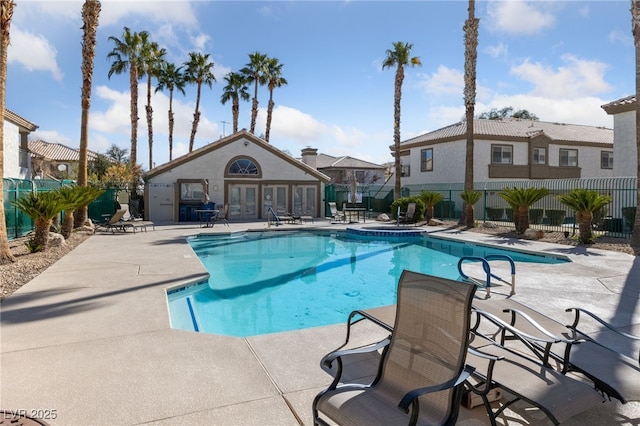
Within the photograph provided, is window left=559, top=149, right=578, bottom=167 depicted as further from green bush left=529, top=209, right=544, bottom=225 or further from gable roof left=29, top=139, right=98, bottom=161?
gable roof left=29, top=139, right=98, bottom=161

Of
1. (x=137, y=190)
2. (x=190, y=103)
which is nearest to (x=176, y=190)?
(x=137, y=190)

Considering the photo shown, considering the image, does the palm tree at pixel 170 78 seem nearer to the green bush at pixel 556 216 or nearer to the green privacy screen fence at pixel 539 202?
the green privacy screen fence at pixel 539 202

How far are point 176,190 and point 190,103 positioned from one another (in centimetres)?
1961

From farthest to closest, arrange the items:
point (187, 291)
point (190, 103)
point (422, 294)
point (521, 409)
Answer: point (190, 103), point (187, 291), point (521, 409), point (422, 294)

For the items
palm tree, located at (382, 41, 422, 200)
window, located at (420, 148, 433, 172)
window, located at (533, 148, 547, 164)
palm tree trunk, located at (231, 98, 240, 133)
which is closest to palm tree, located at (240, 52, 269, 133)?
palm tree trunk, located at (231, 98, 240, 133)

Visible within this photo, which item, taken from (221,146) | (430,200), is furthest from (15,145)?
(430,200)

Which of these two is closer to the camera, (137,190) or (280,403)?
(280,403)

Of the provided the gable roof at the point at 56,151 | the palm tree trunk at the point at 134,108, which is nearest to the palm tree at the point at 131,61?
the palm tree trunk at the point at 134,108

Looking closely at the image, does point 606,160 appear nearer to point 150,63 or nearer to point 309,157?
point 309,157

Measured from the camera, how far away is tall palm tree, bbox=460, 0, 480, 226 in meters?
21.2

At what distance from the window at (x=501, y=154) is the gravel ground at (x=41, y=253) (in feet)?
40.6

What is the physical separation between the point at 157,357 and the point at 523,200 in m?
16.4

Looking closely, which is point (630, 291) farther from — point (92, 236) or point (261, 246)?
point (92, 236)

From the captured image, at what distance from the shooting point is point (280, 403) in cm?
365
